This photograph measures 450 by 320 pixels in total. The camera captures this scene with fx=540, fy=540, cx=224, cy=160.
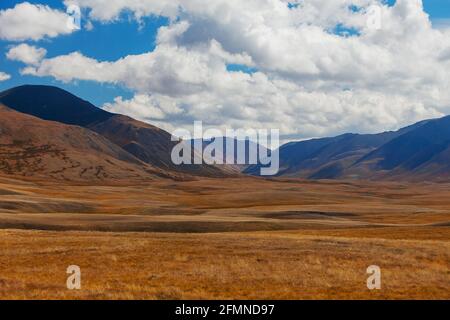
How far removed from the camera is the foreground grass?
2359cm

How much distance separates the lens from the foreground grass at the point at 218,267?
2359 cm

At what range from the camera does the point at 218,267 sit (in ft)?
100.0

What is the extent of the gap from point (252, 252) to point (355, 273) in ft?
28.9

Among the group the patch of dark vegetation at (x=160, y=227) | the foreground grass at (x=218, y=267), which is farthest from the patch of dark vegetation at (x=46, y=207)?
the foreground grass at (x=218, y=267)

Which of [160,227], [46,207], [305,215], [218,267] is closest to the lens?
[218,267]

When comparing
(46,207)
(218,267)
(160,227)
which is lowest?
(160,227)

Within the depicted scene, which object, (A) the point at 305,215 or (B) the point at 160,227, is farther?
(A) the point at 305,215

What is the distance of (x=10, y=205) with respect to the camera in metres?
89.2

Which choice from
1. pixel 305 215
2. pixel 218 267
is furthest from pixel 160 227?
pixel 218 267

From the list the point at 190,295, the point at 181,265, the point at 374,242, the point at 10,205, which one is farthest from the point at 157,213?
the point at 190,295

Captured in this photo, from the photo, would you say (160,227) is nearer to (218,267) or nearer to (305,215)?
(305,215)

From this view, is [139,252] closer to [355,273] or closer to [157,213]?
[355,273]

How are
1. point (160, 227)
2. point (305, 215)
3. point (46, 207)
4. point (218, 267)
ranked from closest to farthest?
point (218, 267) → point (160, 227) → point (305, 215) → point (46, 207)

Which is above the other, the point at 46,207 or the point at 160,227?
the point at 46,207
